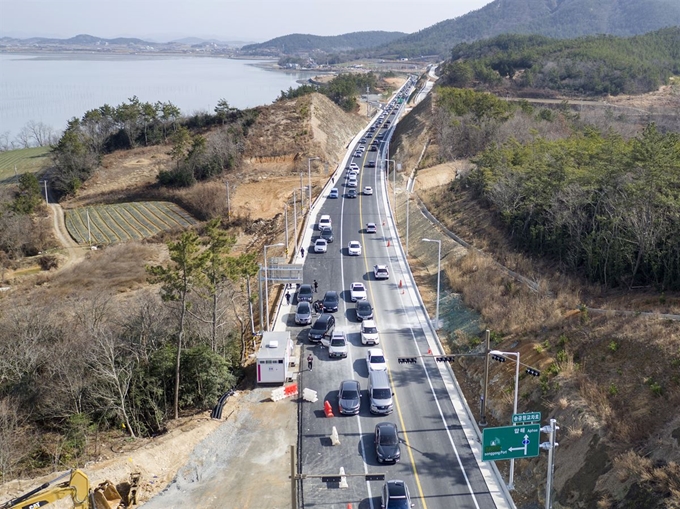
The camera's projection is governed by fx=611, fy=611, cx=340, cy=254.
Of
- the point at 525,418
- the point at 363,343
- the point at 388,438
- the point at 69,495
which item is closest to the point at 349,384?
the point at 388,438

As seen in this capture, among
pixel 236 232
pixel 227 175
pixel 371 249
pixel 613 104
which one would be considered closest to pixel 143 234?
pixel 236 232

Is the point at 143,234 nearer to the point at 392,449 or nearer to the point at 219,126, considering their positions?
the point at 219,126

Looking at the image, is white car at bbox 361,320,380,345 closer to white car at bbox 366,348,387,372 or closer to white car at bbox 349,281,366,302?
white car at bbox 366,348,387,372

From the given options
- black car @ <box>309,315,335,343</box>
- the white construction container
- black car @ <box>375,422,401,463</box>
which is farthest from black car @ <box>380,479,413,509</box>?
black car @ <box>309,315,335,343</box>

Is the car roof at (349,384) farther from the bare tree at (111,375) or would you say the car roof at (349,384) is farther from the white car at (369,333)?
the bare tree at (111,375)

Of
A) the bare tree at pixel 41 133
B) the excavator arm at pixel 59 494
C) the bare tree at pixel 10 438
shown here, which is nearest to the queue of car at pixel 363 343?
the excavator arm at pixel 59 494

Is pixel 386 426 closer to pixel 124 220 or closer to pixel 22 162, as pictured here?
pixel 124 220
